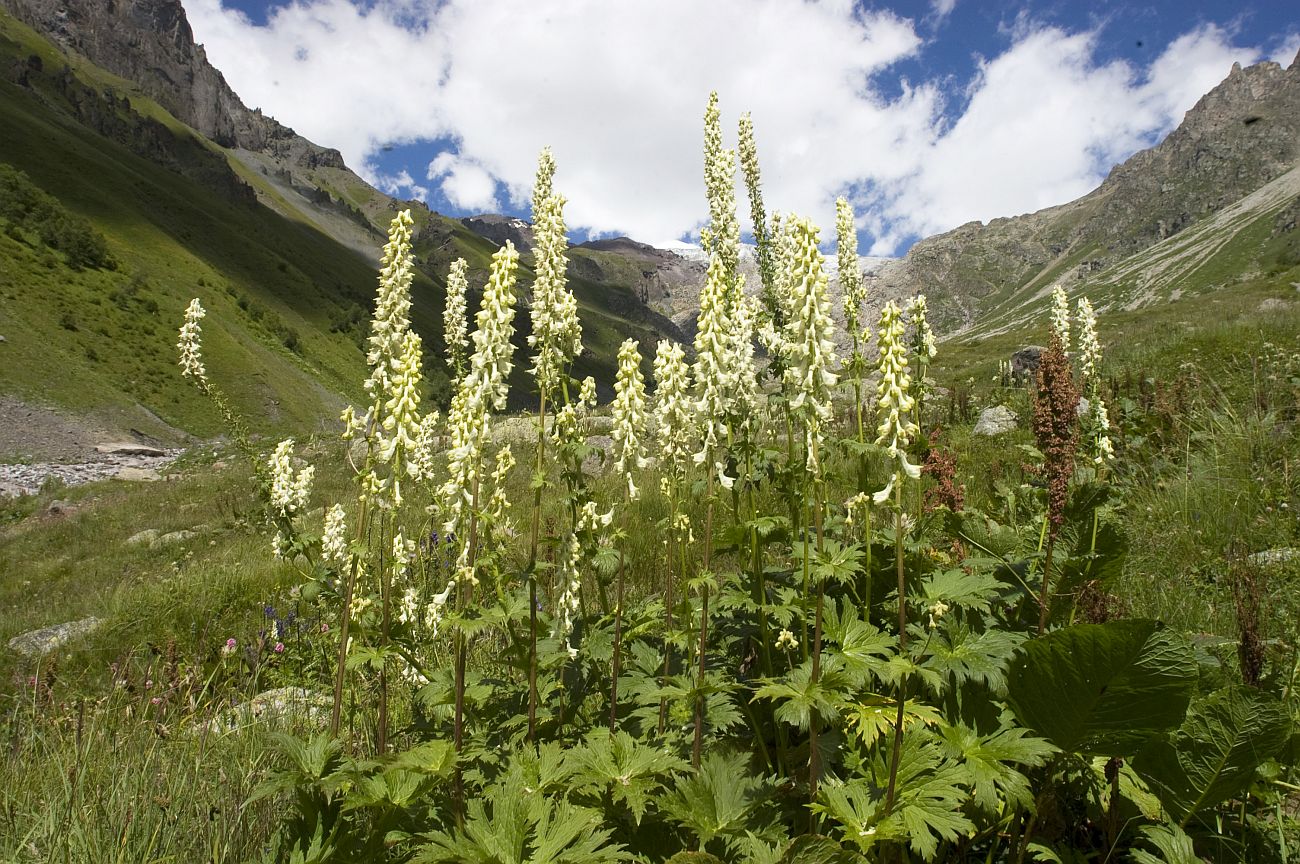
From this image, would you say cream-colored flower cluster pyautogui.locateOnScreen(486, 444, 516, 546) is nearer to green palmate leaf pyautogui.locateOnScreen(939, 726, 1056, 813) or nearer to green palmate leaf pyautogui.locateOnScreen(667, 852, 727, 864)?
green palmate leaf pyautogui.locateOnScreen(667, 852, 727, 864)

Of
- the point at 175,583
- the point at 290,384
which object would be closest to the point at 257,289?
the point at 290,384

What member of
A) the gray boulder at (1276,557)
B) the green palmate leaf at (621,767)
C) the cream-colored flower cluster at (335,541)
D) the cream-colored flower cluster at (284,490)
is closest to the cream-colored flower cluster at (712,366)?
the green palmate leaf at (621,767)

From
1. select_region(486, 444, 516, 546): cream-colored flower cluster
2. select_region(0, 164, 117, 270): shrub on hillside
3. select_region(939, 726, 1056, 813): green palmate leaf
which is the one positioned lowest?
select_region(939, 726, 1056, 813): green palmate leaf

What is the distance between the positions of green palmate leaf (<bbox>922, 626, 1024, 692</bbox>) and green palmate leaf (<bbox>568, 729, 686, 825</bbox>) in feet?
4.25

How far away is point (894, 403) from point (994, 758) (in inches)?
61.4

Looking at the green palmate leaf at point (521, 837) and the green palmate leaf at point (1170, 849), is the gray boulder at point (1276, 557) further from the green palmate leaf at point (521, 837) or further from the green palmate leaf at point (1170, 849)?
the green palmate leaf at point (521, 837)

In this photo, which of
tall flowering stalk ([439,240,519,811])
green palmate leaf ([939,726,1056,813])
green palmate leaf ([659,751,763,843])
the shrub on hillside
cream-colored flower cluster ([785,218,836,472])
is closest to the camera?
green palmate leaf ([939,726,1056,813])

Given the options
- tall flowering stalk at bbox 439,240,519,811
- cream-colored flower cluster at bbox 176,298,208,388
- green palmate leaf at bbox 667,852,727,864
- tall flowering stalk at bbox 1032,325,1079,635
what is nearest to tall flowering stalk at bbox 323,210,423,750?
tall flowering stalk at bbox 439,240,519,811

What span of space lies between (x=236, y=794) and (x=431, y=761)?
1903 millimetres

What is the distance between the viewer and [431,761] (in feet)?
8.55

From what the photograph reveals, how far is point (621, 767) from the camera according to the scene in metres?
2.78

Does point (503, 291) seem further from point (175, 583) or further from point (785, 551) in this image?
point (175, 583)

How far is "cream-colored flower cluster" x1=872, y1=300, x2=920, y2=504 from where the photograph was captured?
8.85 ft

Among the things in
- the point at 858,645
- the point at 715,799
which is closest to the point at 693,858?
the point at 715,799
